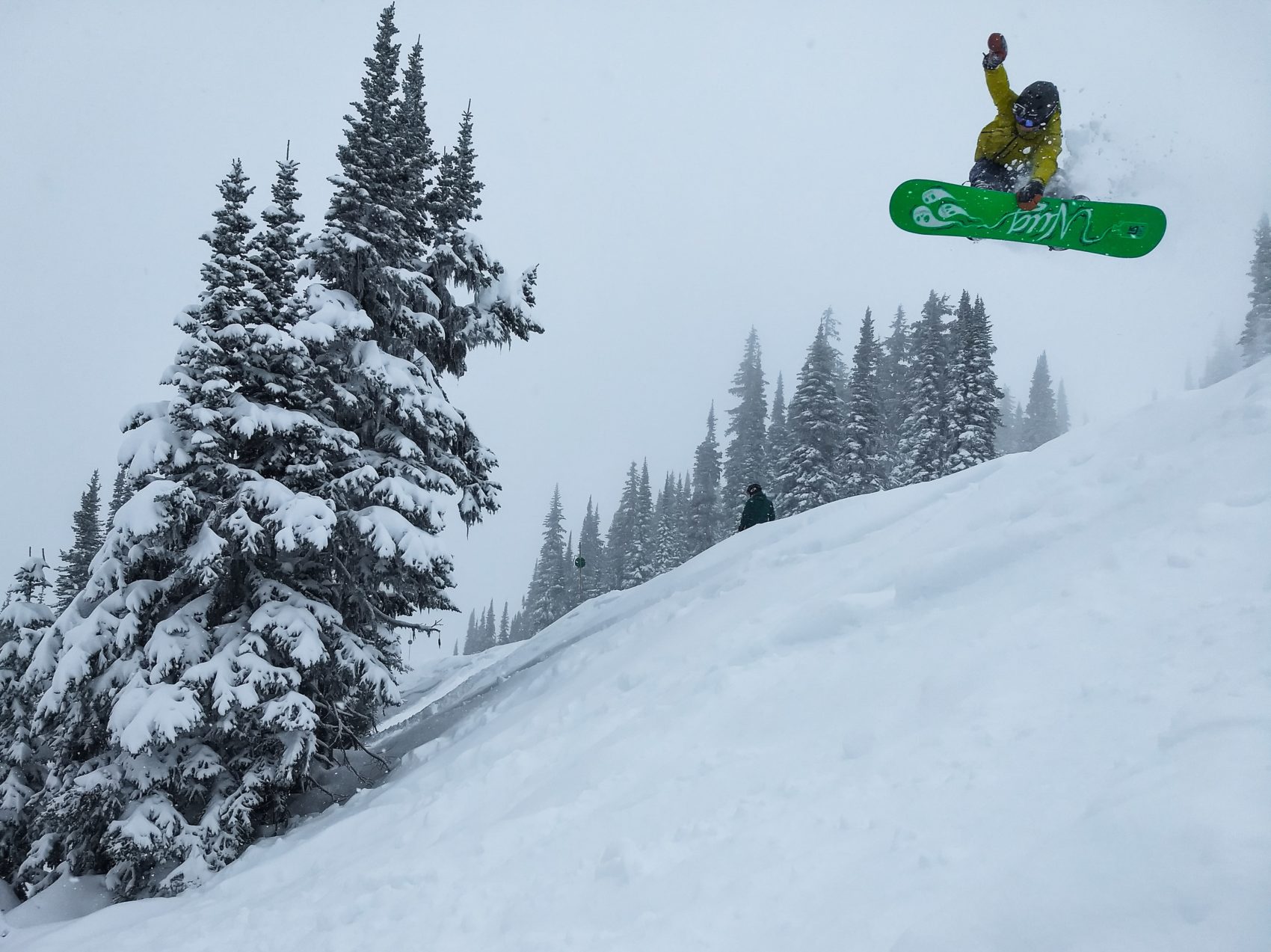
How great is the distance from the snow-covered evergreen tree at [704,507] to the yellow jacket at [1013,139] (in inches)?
1170

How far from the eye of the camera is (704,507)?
4172 cm

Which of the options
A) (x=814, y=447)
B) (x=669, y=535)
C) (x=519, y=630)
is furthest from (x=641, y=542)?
(x=519, y=630)

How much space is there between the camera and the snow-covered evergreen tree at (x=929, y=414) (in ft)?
104

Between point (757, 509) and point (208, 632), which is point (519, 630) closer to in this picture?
point (757, 509)

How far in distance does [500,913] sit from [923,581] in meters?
4.37

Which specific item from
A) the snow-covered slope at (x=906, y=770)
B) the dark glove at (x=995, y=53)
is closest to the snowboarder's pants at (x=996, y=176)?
the dark glove at (x=995, y=53)

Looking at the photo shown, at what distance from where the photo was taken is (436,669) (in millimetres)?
25359

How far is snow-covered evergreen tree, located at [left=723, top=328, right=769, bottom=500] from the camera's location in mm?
42656

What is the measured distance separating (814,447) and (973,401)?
660 cm

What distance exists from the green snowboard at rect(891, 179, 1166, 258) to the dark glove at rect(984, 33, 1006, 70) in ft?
4.58

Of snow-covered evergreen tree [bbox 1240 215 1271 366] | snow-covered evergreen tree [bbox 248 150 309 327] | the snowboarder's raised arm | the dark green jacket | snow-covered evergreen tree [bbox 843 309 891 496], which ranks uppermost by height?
snow-covered evergreen tree [bbox 1240 215 1271 366]

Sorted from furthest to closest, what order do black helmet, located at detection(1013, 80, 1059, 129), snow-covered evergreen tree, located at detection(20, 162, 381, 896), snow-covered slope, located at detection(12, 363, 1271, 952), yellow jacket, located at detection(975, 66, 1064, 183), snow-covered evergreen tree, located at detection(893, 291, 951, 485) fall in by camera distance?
snow-covered evergreen tree, located at detection(893, 291, 951, 485) < yellow jacket, located at detection(975, 66, 1064, 183) < black helmet, located at detection(1013, 80, 1059, 129) < snow-covered evergreen tree, located at detection(20, 162, 381, 896) < snow-covered slope, located at detection(12, 363, 1271, 952)

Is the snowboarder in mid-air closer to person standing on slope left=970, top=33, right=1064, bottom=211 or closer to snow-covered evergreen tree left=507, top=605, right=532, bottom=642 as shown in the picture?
person standing on slope left=970, top=33, right=1064, bottom=211

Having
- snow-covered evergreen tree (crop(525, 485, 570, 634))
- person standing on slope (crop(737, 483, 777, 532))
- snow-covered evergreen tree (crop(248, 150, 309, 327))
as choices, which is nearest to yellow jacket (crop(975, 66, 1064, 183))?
person standing on slope (crop(737, 483, 777, 532))
